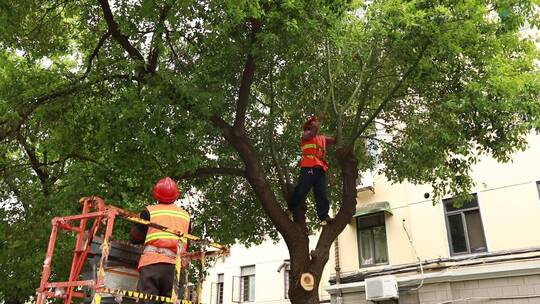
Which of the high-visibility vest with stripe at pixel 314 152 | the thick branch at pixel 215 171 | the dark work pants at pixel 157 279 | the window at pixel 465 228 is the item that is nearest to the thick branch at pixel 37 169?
the thick branch at pixel 215 171

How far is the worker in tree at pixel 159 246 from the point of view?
5.74 m

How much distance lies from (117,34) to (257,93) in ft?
10.4

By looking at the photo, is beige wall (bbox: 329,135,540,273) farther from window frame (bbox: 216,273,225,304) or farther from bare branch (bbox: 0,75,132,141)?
bare branch (bbox: 0,75,132,141)

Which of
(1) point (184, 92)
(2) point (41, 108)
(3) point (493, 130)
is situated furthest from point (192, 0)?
(3) point (493, 130)

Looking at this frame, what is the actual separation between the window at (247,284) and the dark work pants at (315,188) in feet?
36.3

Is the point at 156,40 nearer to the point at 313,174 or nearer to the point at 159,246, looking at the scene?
the point at 313,174

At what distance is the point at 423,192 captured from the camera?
49.6 feet

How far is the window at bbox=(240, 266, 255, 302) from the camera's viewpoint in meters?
19.2

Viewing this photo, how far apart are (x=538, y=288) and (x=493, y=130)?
5033mm

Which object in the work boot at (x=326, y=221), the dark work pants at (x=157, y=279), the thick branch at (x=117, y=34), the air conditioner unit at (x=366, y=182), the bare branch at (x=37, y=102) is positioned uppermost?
the thick branch at (x=117, y=34)

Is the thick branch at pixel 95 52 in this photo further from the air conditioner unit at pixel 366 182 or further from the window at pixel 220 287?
the window at pixel 220 287

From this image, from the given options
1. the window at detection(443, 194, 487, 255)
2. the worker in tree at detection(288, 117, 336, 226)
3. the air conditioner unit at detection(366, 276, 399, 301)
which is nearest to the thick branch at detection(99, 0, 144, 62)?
the worker in tree at detection(288, 117, 336, 226)

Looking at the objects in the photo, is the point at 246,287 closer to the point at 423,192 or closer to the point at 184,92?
the point at 423,192

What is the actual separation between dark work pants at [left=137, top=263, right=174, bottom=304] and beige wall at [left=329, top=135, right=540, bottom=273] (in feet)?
32.9
